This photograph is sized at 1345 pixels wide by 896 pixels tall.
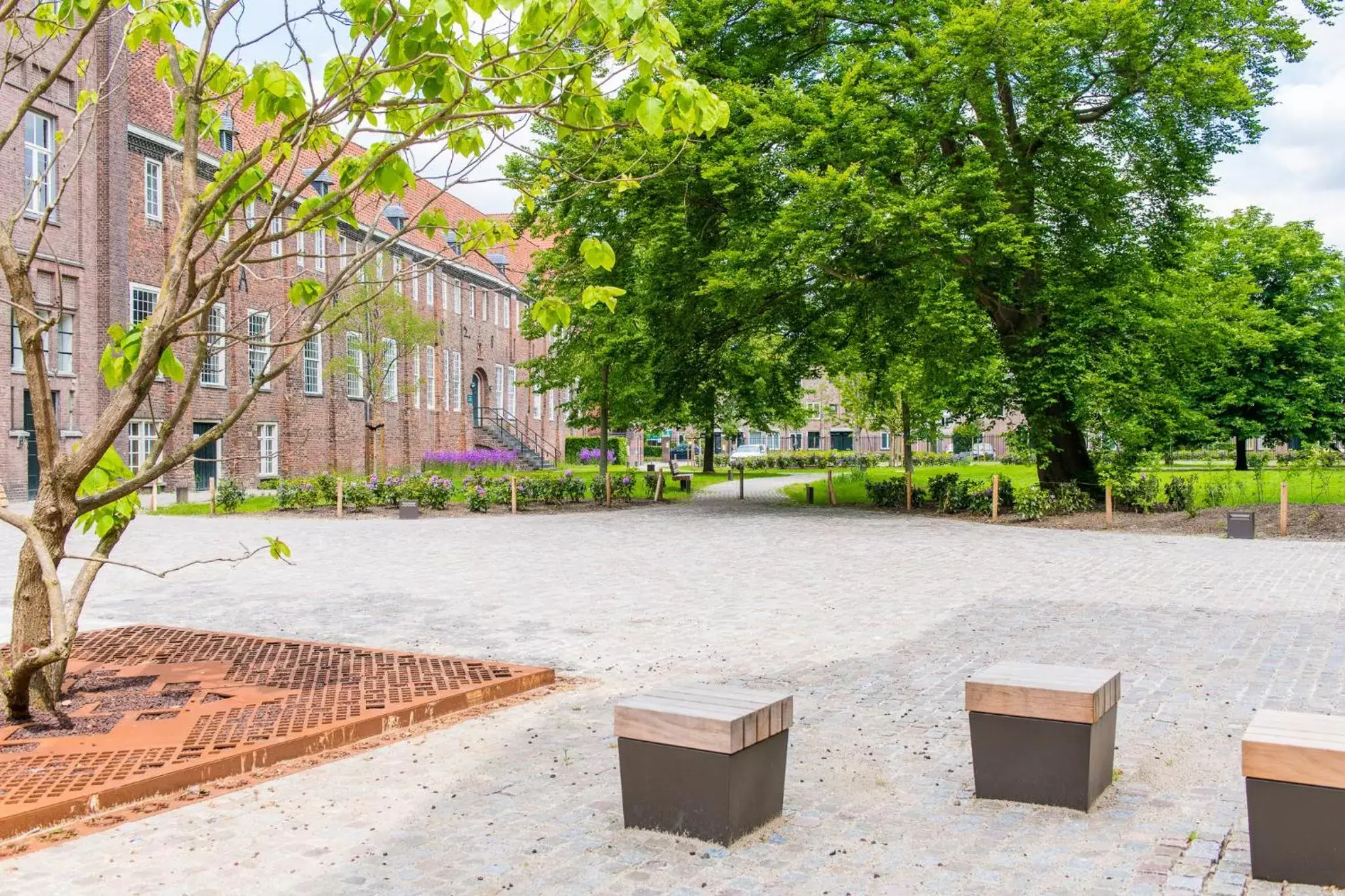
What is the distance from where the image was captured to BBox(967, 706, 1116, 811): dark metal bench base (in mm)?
4730

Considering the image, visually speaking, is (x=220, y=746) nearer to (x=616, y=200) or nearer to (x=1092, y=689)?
(x=1092, y=689)

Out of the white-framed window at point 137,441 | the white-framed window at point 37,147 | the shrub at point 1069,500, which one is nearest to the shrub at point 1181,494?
the shrub at point 1069,500

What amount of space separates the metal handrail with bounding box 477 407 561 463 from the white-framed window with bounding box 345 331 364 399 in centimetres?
1396

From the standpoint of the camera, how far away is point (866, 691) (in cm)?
713

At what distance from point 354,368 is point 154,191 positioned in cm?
816

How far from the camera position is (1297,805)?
3.86m

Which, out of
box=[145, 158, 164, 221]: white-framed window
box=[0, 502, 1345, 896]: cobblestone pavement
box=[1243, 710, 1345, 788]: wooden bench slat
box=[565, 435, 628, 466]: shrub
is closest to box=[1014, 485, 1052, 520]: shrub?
box=[0, 502, 1345, 896]: cobblestone pavement

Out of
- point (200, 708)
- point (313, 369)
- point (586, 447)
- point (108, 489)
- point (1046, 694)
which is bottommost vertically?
point (200, 708)

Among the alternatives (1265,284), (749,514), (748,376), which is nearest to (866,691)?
(749,514)

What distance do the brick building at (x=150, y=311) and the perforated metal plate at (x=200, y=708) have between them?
12308 millimetres

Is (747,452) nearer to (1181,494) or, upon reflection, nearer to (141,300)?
(141,300)

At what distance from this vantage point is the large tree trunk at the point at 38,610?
6.02 metres

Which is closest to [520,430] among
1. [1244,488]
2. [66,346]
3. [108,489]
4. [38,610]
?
[66,346]

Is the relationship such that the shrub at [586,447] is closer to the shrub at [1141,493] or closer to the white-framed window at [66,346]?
the white-framed window at [66,346]
